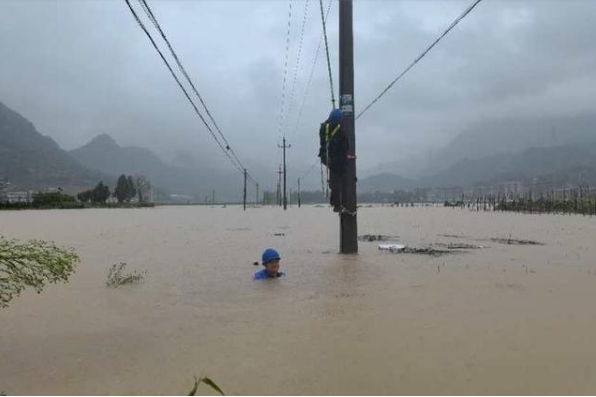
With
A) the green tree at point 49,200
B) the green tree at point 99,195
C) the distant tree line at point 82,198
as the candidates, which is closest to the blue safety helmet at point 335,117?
the distant tree line at point 82,198

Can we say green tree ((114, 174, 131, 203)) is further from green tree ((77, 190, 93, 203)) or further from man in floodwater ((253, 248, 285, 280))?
man in floodwater ((253, 248, 285, 280))

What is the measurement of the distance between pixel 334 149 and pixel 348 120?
1033mm

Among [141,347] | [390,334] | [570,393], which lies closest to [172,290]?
[141,347]

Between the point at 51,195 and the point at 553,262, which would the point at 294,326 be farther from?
the point at 51,195

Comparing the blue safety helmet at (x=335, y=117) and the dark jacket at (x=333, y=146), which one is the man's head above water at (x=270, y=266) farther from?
the blue safety helmet at (x=335, y=117)

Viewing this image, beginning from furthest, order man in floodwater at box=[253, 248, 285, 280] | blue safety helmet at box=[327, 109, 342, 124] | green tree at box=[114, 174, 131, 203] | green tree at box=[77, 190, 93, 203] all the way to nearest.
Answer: green tree at box=[114, 174, 131, 203] < green tree at box=[77, 190, 93, 203] < blue safety helmet at box=[327, 109, 342, 124] < man in floodwater at box=[253, 248, 285, 280]

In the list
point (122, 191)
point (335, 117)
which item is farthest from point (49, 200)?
point (335, 117)

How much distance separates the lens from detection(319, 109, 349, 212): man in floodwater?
10.6 m

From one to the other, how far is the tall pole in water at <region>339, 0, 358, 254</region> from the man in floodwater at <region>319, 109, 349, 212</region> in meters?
0.16

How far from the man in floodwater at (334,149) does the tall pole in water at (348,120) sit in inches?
6.2

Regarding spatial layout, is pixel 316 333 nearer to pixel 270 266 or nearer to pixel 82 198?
pixel 270 266

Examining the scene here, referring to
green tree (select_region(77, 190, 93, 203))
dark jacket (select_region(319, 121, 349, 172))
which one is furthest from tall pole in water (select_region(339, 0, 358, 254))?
green tree (select_region(77, 190, 93, 203))

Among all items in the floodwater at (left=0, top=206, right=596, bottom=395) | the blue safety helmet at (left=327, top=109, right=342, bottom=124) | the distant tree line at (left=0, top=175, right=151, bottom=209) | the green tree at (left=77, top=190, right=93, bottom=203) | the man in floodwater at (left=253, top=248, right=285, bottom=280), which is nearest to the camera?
the floodwater at (left=0, top=206, right=596, bottom=395)

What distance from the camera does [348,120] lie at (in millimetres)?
11383
